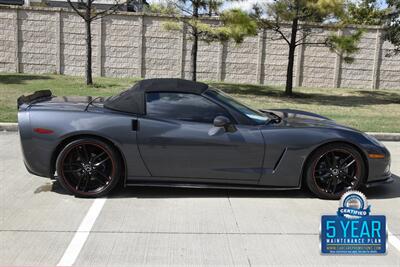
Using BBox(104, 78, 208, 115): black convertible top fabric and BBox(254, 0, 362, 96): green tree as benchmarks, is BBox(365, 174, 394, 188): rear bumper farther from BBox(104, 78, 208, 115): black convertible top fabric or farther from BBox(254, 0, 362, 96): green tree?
BBox(254, 0, 362, 96): green tree

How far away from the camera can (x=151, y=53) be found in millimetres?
19859

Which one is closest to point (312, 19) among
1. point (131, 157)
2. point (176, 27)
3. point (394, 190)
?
point (176, 27)

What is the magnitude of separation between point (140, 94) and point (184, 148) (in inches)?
32.7

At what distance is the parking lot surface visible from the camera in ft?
12.5

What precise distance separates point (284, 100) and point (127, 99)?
10964 millimetres

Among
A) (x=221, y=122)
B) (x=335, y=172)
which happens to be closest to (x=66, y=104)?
(x=221, y=122)

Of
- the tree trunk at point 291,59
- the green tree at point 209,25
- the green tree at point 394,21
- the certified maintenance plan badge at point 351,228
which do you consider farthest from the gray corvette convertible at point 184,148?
the green tree at point 394,21

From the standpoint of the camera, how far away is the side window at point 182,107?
5.32 m

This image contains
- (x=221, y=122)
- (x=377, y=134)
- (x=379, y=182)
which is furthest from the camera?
(x=377, y=134)

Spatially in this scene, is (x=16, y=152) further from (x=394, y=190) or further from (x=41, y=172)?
(x=394, y=190)

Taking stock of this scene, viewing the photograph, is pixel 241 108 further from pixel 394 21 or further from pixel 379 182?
pixel 394 21

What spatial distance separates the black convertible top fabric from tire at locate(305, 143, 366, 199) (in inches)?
62.5

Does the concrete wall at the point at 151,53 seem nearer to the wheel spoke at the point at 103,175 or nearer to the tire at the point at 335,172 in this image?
the tire at the point at 335,172

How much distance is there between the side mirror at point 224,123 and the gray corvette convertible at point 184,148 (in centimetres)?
1
